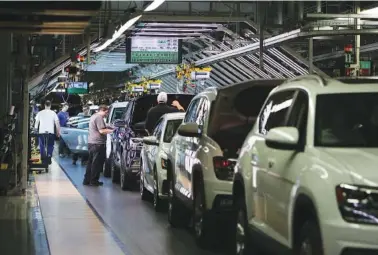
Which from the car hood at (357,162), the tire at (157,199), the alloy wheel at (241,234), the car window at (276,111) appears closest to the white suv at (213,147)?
the alloy wheel at (241,234)

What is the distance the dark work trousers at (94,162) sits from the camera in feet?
57.9

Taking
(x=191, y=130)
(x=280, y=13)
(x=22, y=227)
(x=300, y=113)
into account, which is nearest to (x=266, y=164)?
(x=300, y=113)

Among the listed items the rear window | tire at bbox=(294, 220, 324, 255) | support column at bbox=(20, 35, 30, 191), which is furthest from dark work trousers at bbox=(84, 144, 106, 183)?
tire at bbox=(294, 220, 324, 255)

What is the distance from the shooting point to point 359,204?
4926 mm

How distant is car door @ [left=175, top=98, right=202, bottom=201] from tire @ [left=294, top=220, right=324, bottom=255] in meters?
4.04

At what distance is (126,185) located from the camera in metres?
16.7

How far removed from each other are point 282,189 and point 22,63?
10.2 metres

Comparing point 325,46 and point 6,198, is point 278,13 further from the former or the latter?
point 6,198

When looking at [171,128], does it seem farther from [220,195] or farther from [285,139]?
[285,139]

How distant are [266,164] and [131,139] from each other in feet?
32.4

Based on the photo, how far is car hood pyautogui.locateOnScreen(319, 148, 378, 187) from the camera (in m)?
4.97

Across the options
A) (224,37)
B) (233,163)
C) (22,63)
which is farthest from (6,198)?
(224,37)

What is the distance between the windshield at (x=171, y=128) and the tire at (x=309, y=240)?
7618 mm

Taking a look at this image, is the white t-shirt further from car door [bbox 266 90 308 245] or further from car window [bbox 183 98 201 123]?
car door [bbox 266 90 308 245]
